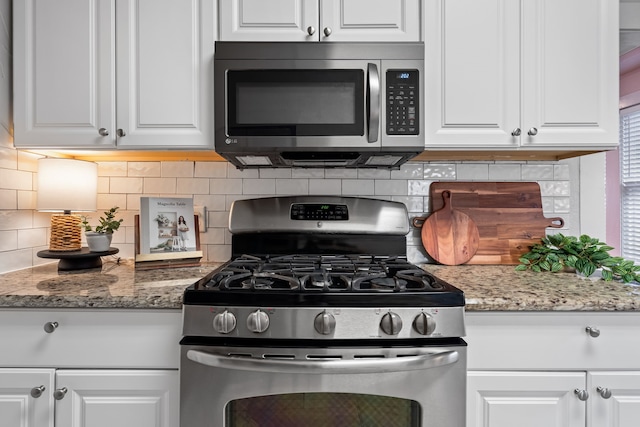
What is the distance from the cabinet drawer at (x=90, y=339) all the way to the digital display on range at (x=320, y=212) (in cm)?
72

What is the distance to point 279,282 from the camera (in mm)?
1235

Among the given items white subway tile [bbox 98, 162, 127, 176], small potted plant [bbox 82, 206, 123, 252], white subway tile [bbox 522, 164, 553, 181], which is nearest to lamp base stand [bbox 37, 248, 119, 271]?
small potted plant [bbox 82, 206, 123, 252]

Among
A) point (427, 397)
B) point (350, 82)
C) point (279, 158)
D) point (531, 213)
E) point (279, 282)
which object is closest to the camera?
point (427, 397)

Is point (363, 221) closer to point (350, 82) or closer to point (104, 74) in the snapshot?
A: point (350, 82)

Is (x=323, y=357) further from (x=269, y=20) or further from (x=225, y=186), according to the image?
(x=269, y=20)

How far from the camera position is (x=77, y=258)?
5.04ft

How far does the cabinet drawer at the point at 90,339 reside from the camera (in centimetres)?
115

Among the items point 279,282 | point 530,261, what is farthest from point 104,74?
point 530,261

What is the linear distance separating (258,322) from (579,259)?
1309mm

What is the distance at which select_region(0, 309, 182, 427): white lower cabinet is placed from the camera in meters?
1.14

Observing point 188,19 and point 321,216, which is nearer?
point 188,19

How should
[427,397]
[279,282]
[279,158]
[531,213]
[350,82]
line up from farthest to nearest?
[531,213], [279,158], [350,82], [279,282], [427,397]

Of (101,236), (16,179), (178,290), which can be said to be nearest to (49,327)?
(178,290)

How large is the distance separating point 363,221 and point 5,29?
1.66m
